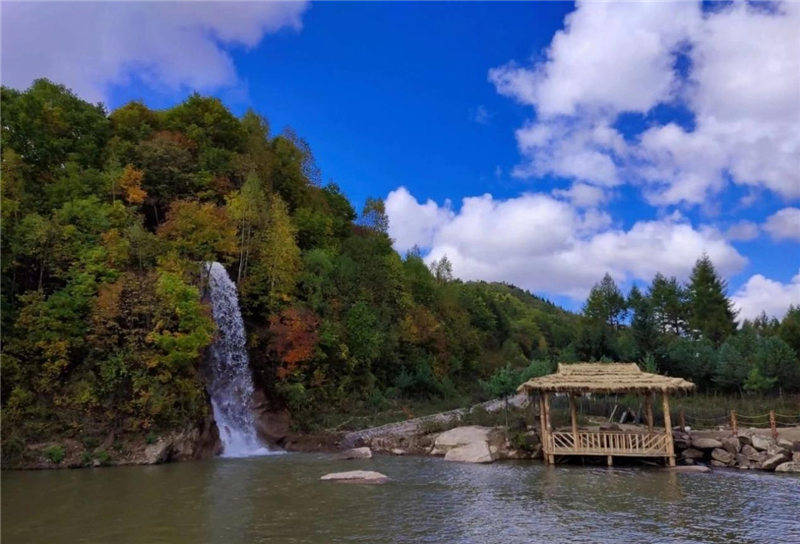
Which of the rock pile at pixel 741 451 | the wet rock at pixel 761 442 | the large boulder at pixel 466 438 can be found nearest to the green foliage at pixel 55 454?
the large boulder at pixel 466 438

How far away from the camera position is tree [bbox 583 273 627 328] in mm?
62906

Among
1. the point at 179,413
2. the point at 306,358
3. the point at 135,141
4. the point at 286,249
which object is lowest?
the point at 179,413

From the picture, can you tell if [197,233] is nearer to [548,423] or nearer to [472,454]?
[472,454]

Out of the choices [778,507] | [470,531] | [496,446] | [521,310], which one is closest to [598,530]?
[470,531]

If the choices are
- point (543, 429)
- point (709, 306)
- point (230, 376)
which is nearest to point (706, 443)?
point (543, 429)

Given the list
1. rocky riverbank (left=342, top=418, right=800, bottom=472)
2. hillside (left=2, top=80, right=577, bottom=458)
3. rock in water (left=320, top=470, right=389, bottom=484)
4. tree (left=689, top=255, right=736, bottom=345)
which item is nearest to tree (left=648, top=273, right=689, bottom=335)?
tree (left=689, top=255, right=736, bottom=345)

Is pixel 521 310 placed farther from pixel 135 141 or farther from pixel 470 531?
pixel 470 531

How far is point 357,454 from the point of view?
2345cm

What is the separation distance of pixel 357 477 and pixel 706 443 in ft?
45.7

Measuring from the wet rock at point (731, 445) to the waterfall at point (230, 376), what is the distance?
61.8 feet

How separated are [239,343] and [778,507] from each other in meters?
23.4

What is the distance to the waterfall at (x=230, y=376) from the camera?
25.1 m

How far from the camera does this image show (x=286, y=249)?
33094 mm

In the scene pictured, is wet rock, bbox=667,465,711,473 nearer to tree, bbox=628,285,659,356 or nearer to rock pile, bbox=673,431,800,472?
rock pile, bbox=673,431,800,472
